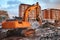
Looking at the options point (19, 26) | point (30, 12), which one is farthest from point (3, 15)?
point (30, 12)

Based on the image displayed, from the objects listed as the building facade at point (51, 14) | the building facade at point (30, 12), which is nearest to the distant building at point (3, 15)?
the building facade at point (30, 12)

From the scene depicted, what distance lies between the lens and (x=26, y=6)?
207 centimetres

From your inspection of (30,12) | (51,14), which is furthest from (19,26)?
(51,14)

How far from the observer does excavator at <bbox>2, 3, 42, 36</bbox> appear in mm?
1964

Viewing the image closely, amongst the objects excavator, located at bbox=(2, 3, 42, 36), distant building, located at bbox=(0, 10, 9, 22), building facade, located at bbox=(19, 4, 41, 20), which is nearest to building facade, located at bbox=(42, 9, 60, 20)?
building facade, located at bbox=(19, 4, 41, 20)

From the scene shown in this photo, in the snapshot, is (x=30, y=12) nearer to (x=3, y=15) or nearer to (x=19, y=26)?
(x=19, y=26)

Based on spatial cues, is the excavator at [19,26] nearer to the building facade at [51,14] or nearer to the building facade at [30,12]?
the building facade at [30,12]

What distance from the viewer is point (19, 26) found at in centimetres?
198

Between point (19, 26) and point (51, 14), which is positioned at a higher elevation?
point (51, 14)

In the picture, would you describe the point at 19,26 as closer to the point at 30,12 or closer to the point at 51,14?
the point at 30,12

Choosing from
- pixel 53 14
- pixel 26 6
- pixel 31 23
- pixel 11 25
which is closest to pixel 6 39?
pixel 11 25

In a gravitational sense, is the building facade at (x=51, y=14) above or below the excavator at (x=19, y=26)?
above

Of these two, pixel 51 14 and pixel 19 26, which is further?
pixel 51 14

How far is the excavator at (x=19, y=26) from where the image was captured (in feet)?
6.44
